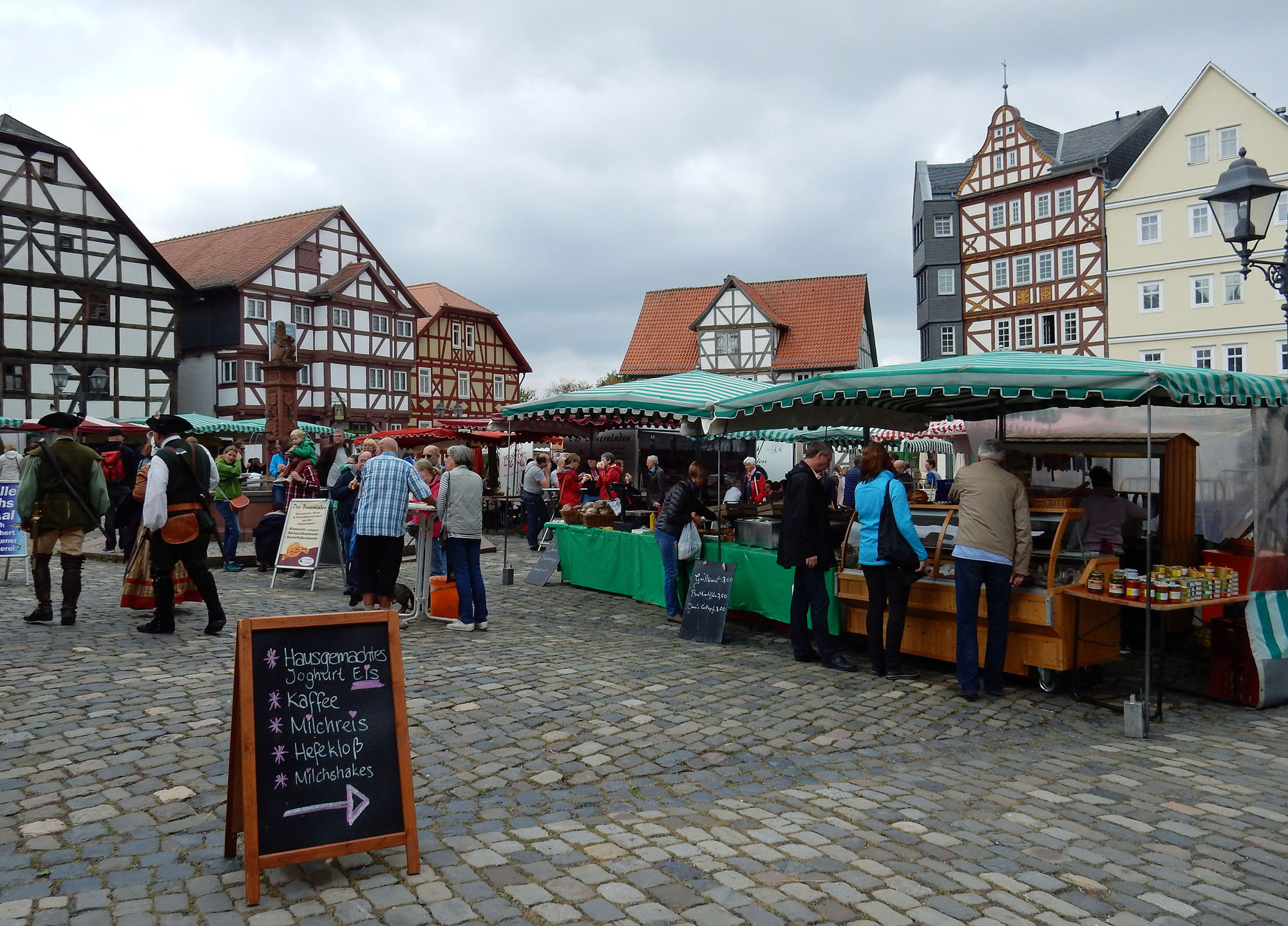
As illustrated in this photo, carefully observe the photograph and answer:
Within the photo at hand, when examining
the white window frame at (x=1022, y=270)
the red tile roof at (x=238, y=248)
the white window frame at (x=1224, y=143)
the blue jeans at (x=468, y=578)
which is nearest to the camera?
the blue jeans at (x=468, y=578)

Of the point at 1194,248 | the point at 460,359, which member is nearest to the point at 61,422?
→ the point at 1194,248

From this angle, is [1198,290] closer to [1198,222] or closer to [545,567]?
[1198,222]

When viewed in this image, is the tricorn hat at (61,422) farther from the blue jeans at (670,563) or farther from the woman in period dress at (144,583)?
the blue jeans at (670,563)

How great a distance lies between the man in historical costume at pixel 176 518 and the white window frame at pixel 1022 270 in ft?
134

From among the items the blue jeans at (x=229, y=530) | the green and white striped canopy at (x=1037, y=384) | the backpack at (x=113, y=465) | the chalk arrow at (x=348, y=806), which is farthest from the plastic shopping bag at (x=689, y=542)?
the backpack at (x=113, y=465)

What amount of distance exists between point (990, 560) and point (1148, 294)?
37.5 m

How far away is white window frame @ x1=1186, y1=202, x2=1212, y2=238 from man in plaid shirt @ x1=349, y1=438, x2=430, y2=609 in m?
37.8

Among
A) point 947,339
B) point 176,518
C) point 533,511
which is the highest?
point 947,339

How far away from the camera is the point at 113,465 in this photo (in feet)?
47.0

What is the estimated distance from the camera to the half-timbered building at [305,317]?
39344 mm

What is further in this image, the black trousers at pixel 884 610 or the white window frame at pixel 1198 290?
the white window frame at pixel 1198 290

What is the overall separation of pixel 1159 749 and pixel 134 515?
994 cm

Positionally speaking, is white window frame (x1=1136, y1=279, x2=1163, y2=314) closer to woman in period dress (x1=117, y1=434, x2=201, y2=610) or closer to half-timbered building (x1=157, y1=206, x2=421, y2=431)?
half-timbered building (x1=157, y1=206, x2=421, y2=431)

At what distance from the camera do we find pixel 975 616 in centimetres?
709
